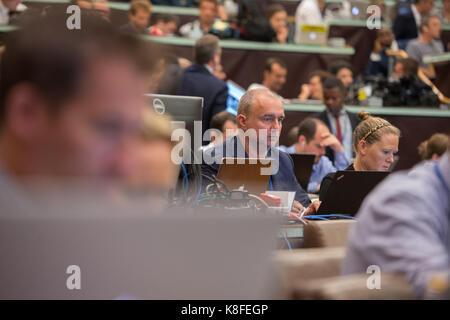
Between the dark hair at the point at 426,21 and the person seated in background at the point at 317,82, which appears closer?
the person seated in background at the point at 317,82

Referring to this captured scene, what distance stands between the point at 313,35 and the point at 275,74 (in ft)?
4.43

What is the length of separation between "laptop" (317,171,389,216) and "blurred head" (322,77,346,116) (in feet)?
9.64

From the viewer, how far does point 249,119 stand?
130 inches

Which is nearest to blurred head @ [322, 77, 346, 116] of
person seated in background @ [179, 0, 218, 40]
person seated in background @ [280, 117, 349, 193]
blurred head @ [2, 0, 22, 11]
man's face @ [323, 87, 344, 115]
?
man's face @ [323, 87, 344, 115]

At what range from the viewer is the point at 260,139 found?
3232 mm

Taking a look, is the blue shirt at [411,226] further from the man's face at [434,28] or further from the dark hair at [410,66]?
the man's face at [434,28]

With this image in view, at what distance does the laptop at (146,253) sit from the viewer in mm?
812

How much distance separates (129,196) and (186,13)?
26.2ft

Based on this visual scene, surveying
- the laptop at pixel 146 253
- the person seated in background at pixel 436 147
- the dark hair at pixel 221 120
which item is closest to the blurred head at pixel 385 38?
the person seated in background at pixel 436 147

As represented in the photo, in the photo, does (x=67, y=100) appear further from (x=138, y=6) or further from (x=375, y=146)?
(x=138, y=6)

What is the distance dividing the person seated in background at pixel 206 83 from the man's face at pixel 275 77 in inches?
66.7

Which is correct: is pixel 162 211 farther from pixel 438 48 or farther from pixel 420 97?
pixel 438 48

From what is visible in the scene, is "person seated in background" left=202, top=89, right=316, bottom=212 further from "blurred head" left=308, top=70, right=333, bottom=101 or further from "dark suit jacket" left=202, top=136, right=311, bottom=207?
"blurred head" left=308, top=70, right=333, bottom=101

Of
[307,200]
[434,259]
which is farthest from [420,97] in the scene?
[434,259]
